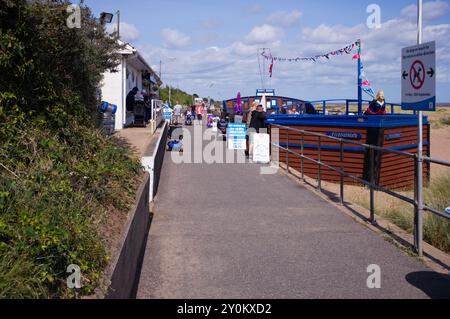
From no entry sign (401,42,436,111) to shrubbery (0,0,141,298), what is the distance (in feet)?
11.7

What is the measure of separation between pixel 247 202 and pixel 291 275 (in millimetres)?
3948

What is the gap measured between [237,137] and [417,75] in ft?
37.9

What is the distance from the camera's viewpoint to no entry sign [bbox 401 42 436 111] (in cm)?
586

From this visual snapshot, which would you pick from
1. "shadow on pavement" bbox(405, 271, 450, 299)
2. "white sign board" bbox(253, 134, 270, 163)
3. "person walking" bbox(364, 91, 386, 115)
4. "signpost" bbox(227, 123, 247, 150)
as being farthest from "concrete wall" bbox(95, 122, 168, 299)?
"signpost" bbox(227, 123, 247, 150)

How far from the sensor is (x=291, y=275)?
5453 millimetres

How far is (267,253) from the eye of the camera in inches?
246

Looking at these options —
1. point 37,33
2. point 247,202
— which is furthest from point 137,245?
point 247,202

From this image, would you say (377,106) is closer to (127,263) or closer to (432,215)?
(432,215)

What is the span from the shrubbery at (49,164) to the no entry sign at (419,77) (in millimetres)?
3555

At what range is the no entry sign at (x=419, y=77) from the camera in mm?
5859

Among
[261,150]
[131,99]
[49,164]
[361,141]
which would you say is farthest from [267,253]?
[131,99]
